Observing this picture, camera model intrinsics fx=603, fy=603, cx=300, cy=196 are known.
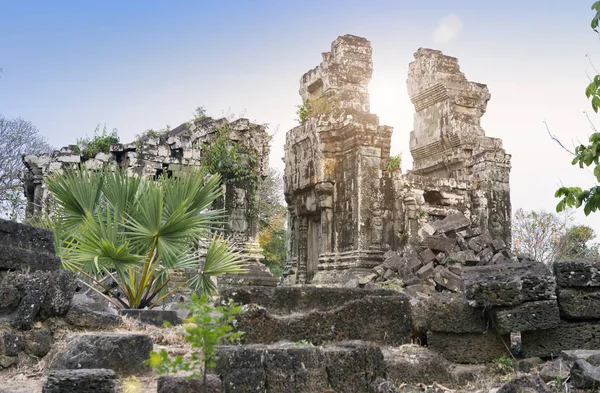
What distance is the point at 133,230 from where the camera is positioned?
8477 millimetres

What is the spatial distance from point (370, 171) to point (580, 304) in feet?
32.5

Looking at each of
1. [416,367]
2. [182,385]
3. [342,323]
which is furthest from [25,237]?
[416,367]

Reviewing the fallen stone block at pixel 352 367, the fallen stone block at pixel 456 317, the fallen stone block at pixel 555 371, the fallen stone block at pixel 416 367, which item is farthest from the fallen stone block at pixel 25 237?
the fallen stone block at pixel 555 371

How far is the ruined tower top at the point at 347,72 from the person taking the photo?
16516 mm

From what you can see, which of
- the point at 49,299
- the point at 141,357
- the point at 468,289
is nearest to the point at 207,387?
the point at 141,357

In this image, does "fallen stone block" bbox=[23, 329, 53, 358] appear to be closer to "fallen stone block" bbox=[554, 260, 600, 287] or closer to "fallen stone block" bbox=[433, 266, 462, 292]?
"fallen stone block" bbox=[554, 260, 600, 287]

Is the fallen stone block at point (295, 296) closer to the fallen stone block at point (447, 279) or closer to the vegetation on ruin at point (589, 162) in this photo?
the vegetation on ruin at point (589, 162)

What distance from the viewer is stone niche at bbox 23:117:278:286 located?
12.7 m

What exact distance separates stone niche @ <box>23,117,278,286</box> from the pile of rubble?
2.86 m

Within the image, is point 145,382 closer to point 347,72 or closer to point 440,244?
point 440,244

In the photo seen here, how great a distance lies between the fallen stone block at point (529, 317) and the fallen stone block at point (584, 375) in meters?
0.89

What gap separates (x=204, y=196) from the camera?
940 centimetres

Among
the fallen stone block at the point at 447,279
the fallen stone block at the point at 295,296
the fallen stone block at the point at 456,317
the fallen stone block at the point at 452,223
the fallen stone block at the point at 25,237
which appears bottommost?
the fallen stone block at the point at 456,317

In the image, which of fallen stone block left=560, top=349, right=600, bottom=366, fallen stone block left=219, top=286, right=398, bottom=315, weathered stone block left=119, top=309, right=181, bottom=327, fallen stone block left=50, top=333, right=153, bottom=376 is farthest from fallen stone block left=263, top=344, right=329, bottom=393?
weathered stone block left=119, top=309, right=181, bottom=327
